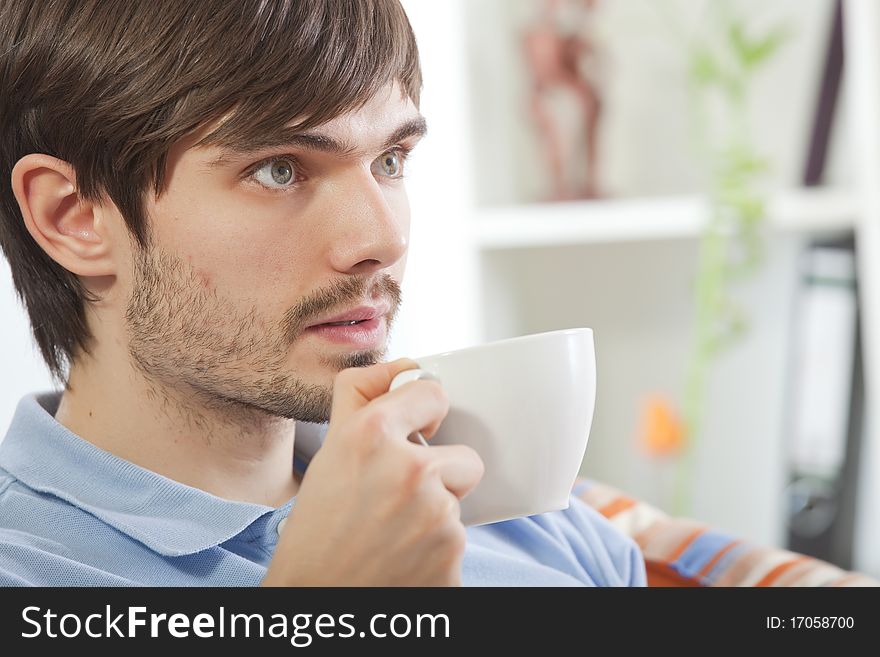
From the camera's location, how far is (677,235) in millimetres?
1587

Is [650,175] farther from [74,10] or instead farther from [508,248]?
[74,10]

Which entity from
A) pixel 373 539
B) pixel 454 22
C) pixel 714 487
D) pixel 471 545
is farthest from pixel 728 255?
pixel 373 539

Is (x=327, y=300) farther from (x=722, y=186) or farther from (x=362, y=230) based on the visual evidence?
(x=722, y=186)

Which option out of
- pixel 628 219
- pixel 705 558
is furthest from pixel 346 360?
pixel 628 219

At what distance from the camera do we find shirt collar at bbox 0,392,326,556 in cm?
70

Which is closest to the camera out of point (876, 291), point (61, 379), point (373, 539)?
point (373, 539)

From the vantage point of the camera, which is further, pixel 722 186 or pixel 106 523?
pixel 722 186

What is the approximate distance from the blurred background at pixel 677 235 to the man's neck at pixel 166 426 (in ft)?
2.73

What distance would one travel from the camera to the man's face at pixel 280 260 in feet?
2.37

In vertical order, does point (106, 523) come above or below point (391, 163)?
below

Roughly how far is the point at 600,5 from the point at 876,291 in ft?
2.22

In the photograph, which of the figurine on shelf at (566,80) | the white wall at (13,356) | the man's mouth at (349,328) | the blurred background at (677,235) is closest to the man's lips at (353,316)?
the man's mouth at (349,328)

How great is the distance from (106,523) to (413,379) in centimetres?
29
